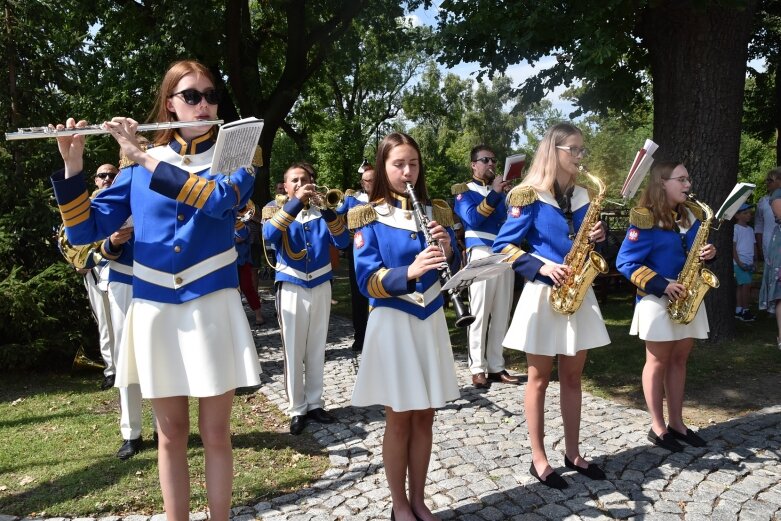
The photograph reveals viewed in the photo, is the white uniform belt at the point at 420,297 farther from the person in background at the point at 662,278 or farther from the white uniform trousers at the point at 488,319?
the white uniform trousers at the point at 488,319

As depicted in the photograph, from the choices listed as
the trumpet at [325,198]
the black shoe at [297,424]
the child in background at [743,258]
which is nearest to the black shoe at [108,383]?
the black shoe at [297,424]

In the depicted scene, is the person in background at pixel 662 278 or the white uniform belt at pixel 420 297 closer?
the white uniform belt at pixel 420 297

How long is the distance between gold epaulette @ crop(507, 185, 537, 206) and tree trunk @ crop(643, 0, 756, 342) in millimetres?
4918

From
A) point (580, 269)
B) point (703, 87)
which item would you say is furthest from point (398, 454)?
point (703, 87)

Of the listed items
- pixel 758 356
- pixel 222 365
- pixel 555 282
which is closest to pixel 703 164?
pixel 758 356

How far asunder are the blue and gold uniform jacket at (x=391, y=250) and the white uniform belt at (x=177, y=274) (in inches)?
33.2

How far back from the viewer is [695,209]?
5.16m

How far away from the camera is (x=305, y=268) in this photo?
5.92 metres

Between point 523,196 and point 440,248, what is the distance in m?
1.14

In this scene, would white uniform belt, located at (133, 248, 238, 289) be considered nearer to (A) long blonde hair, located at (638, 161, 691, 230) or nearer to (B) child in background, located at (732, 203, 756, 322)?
(A) long blonde hair, located at (638, 161, 691, 230)

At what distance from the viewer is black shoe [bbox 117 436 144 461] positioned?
17.0 ft

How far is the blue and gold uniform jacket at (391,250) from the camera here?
3.65 meters

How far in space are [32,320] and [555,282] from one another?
20.6ft

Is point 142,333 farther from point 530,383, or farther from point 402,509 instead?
point 530,383
